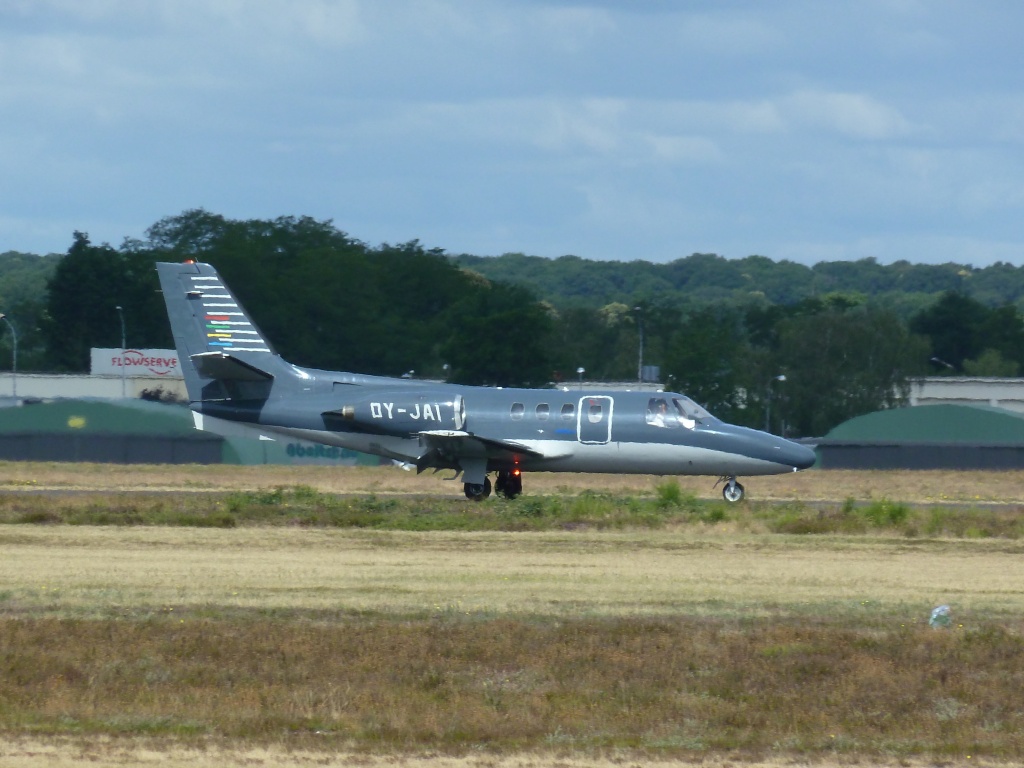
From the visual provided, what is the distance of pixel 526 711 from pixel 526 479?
28502mm

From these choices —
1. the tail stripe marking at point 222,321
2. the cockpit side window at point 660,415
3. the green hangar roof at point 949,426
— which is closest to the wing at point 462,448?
the cockpit side window at point 660,415

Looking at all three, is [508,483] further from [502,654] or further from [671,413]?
[502,654]

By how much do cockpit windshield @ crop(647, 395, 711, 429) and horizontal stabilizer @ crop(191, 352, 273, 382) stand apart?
26.9ft

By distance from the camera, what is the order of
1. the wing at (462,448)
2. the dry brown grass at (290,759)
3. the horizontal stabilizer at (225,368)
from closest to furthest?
1. the dry brown grass at (290,759)
2. the wing at (462,448)
3. the horizontal stabilizer at (225,368)

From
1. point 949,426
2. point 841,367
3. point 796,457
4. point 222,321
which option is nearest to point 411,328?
point 841,367

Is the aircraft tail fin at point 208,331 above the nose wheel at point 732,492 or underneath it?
above

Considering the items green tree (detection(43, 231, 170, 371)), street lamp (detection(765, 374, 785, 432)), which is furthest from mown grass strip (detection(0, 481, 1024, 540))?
green tree (detection(43, 231, 170, 371))

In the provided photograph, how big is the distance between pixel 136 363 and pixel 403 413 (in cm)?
4585

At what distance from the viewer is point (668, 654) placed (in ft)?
39.8

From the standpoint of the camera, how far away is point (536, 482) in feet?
126

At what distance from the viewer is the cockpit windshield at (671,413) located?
3016cm

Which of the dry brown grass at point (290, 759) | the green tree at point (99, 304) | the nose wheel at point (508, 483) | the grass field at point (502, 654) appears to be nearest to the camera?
the dry brown grass at point (290, 759)

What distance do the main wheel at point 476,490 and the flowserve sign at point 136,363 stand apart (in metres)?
42.8

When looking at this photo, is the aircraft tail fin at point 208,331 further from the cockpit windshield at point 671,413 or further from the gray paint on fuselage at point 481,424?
the cockpit windshield at point 671,413
